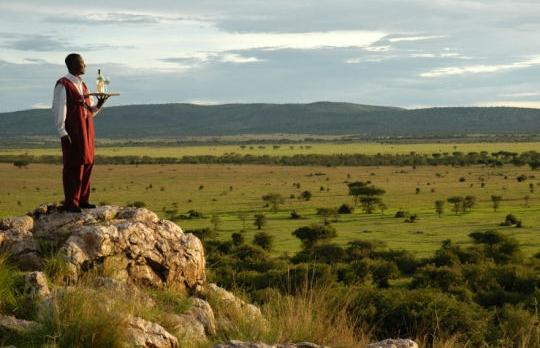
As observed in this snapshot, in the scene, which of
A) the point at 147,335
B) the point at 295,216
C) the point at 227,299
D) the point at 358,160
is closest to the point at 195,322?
the point at 147,335

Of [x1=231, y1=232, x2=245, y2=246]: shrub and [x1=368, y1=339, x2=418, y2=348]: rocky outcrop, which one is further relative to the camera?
[x1=231, y1=232, x2=245, y2=246]: shrub

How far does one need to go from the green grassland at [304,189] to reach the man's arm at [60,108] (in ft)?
95.9

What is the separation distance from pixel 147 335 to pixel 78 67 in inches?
180

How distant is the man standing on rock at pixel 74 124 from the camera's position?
11477 mm

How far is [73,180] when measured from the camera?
1170 cm

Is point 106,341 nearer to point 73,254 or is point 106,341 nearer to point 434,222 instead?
point 73,254

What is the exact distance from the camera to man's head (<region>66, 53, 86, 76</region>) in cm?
1155

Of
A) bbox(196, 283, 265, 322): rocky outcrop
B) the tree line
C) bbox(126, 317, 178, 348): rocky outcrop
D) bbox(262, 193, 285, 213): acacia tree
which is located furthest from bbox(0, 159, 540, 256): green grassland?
bbox(126, 317, 178, 348): rocky outcrop

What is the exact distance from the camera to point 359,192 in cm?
6306

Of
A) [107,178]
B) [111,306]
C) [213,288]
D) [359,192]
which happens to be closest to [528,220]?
[359,192]

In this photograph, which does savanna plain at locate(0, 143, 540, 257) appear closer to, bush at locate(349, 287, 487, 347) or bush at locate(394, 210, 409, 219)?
bush at locate(394, 210, 409, 219)

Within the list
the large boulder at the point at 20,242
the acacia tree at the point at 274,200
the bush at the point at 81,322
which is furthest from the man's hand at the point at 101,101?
the acacia tree at the point at 274,200

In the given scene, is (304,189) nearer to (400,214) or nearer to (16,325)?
(400,214)

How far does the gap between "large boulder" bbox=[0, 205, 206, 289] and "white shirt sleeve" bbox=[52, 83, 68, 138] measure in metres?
1.12
